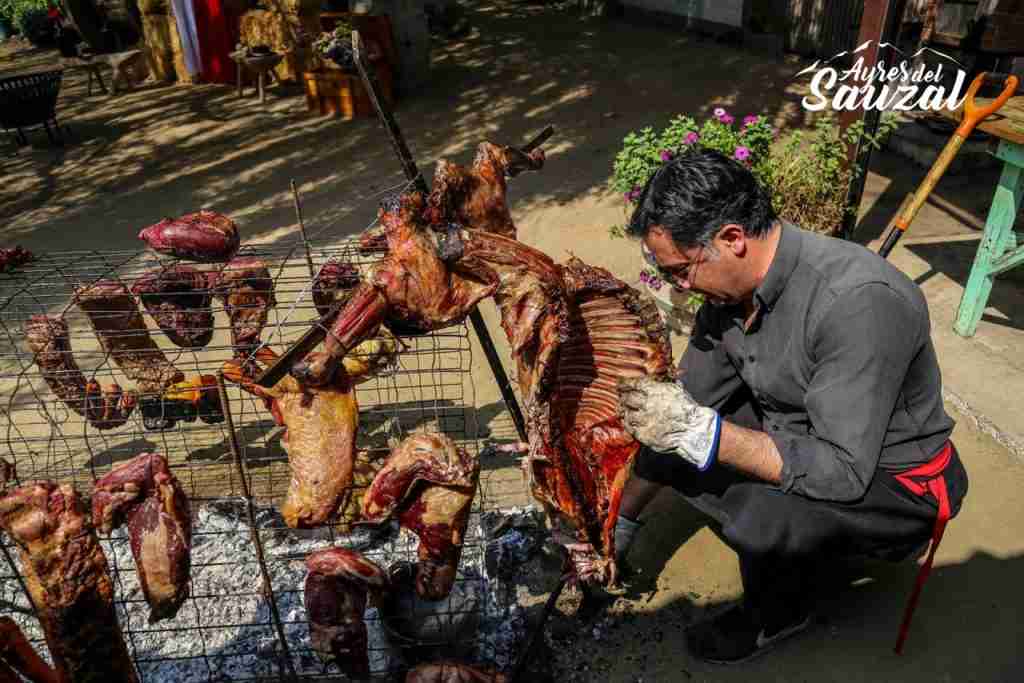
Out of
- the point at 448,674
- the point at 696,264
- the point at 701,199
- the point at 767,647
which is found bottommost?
the point at 767,647

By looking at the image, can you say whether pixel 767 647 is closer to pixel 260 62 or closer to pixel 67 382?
pixel 67 382

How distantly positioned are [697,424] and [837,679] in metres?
1.44

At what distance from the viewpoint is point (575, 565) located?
2.88 metres

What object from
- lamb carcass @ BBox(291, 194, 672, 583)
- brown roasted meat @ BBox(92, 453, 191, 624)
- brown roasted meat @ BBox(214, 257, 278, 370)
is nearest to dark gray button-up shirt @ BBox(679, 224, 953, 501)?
lamb carcass @ BBox(291, 194, 672, 583)

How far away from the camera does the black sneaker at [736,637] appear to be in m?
3.05

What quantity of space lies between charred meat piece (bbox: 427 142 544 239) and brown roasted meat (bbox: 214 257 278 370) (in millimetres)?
1204

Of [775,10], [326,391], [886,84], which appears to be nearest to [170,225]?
[326,391]

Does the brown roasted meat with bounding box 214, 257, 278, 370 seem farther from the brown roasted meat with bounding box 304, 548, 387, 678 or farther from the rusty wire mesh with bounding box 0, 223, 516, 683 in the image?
the brown roasted meat with bounding box 304, 548, 387, 678

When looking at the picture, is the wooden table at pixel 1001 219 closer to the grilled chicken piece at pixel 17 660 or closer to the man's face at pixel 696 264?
the man's face at pixel 696 264

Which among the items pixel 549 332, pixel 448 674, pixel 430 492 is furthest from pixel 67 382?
pixel 549 332

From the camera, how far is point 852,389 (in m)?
2.44

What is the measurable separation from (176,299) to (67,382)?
28.5 inches

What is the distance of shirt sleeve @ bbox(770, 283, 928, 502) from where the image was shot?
2.43 meters

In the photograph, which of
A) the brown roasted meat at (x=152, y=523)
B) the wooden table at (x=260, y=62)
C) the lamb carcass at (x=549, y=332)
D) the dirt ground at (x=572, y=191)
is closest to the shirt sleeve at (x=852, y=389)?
the lamb carcass at (x=549, y=332)
